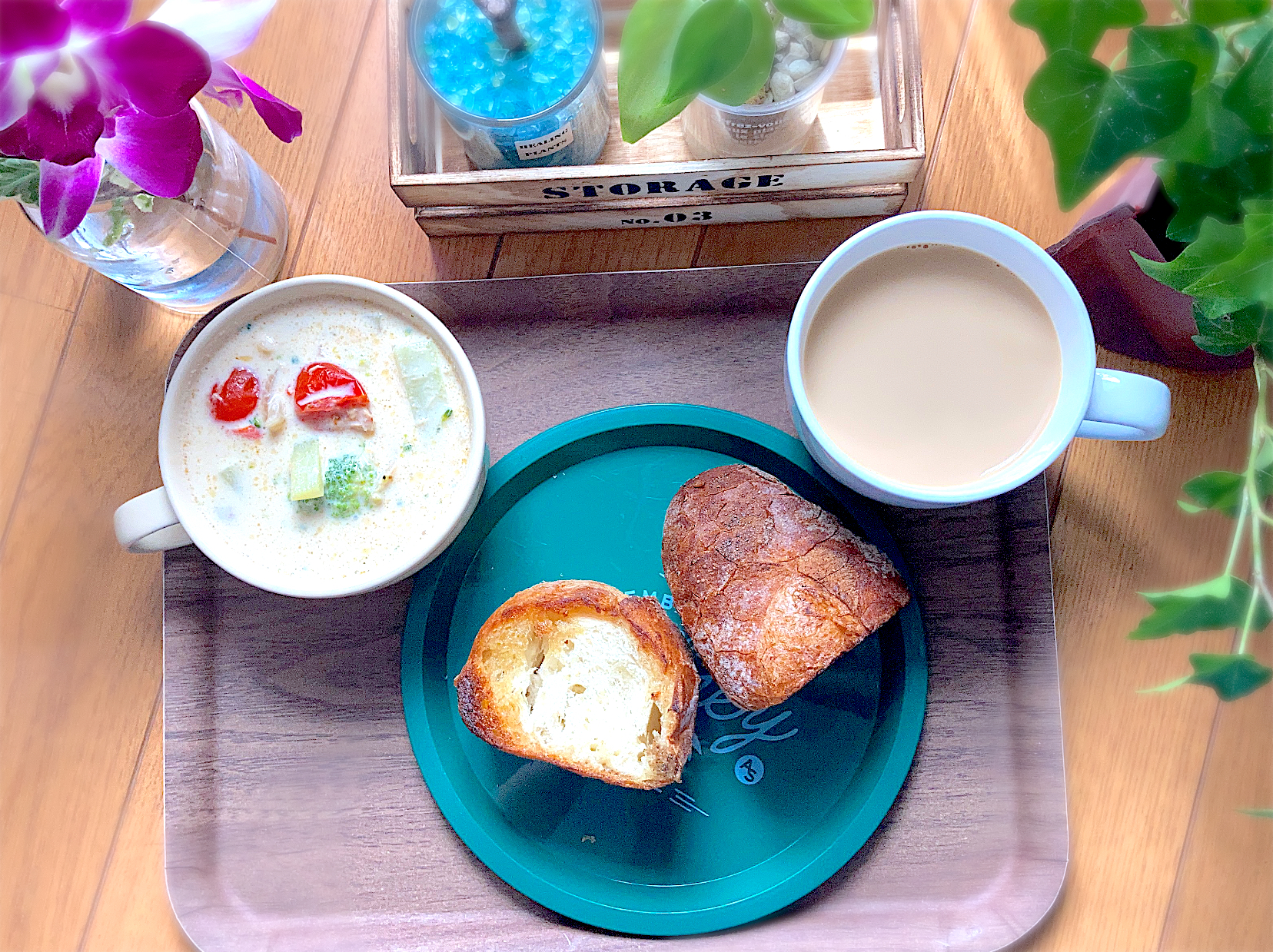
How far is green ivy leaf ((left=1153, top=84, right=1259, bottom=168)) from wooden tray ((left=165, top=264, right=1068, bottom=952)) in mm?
370

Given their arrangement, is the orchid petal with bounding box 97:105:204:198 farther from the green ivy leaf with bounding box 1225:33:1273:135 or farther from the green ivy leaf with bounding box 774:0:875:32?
the green ivy leaf with bounding box 1225:33:1273:135

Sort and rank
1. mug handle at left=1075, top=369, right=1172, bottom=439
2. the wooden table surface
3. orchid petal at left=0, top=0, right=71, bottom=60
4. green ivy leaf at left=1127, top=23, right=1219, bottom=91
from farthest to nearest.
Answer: the wooden table surface, mug handle at left=1075, top=369, right=1172, bottom=439, green ivy leaf at left=1127, top=23, right=1219, bottom=91, orchid petal at left=0, top=0, right=71, bottom=60

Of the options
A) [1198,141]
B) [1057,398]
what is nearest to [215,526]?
[1057,398]

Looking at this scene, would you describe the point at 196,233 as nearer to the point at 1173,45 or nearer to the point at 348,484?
the point at 348,484

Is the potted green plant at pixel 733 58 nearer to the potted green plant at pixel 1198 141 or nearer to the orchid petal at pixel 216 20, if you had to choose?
the potted green plant at pixel 1198 141

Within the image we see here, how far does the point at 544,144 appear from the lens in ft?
3.03

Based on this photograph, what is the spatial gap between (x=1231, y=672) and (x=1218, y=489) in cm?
14

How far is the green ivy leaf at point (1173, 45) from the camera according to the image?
2.27 feet

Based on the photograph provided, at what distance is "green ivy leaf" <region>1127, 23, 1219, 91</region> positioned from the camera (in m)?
0.69

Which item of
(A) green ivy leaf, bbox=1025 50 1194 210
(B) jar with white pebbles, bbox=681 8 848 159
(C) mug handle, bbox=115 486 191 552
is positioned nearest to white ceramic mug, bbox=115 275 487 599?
(C) mug handle, bbox=115 486 191 552

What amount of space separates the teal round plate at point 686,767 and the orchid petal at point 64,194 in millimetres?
451

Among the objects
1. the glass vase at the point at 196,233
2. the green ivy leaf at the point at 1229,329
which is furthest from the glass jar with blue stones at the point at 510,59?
the green ivy leaf at the point at 1229,329

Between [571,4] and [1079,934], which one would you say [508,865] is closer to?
[1079,934]

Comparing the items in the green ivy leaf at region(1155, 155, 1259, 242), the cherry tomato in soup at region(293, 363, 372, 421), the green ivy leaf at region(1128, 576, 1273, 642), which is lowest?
the green ivy leaf at region(1128, 576, 1273, 642)
